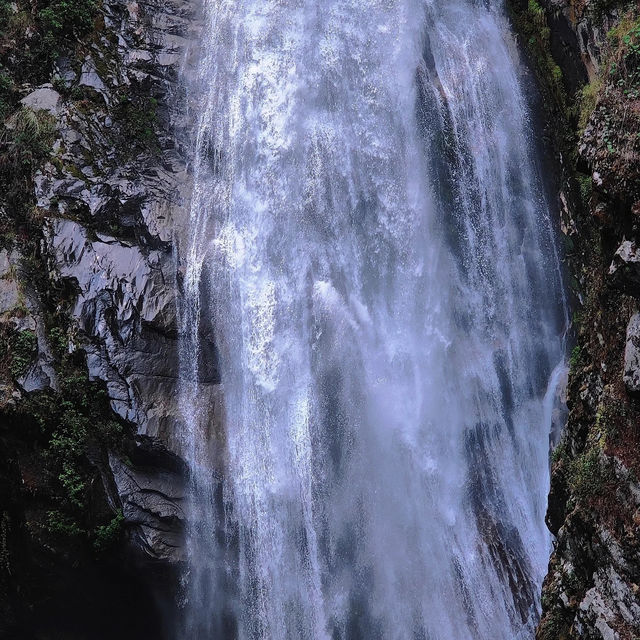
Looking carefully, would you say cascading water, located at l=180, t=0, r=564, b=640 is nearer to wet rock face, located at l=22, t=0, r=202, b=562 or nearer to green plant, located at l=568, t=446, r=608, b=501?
wet rock face, located at l=22, t=0, r=202, b=562

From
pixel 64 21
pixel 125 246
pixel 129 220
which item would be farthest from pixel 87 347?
pixel 64 21

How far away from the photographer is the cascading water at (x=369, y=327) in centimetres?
952

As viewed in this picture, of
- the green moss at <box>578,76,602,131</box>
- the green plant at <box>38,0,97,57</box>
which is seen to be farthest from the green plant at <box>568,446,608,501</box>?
the green plant at <box>38,0,97,57</box>

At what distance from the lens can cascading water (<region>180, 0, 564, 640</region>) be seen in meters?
9.52

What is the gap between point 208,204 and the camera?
10.8 metres

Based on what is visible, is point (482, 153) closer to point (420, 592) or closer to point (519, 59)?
point (519, 59)

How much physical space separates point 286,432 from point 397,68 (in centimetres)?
709

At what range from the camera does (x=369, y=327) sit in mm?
10258

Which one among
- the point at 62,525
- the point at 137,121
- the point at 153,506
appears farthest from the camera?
the point at 137,121

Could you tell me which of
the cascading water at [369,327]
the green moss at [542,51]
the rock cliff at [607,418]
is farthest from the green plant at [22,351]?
the green moss at [542,51]

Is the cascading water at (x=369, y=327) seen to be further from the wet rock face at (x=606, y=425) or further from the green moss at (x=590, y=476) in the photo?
the green moss at (x=590, y=476)

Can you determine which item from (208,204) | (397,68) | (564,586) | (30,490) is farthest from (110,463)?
(397,68)

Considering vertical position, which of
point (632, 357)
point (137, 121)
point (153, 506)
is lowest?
point (153, 506)

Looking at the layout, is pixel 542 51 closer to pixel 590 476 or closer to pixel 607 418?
pixel 607 418
